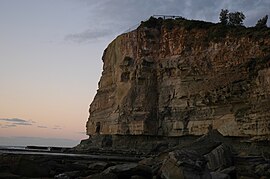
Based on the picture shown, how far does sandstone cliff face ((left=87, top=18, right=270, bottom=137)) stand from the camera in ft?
125

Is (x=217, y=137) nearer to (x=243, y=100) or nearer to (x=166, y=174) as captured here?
(x=166, y=174)

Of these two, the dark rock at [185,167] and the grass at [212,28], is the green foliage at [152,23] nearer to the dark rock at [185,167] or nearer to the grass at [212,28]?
the grass at [212,28]

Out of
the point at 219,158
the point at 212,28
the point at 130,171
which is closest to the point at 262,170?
the point at 219,158

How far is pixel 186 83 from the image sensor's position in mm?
45906

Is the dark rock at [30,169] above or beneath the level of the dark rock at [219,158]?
beneath

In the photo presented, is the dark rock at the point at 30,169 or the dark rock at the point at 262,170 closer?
the dark rock at the point at 30,169

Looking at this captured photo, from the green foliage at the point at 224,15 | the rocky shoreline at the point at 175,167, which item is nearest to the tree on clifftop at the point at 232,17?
the green foliage at the point at 224,15

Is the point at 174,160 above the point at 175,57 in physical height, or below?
below

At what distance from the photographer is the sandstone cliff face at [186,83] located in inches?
1499

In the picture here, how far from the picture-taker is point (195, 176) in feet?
41.5

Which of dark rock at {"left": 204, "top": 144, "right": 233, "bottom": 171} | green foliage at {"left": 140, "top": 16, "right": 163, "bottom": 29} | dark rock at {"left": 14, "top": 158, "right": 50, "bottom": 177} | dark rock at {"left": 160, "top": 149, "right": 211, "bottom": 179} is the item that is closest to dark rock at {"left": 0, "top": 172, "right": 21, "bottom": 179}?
dark rock at {"left": 14, "top": 158, "right": 50, "bottom": 177}

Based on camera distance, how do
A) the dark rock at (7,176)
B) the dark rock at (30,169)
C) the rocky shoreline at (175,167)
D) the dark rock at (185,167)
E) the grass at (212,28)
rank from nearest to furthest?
the dark rock at (185,167)
the rocky shoreline at (175,167)
the dark rock at (7,176)
the dark rock at (30,169)
the grass at (212,28)

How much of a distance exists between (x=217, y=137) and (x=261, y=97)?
54.0 ft

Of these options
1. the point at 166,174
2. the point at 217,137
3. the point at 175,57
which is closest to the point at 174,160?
the point at 166,174
